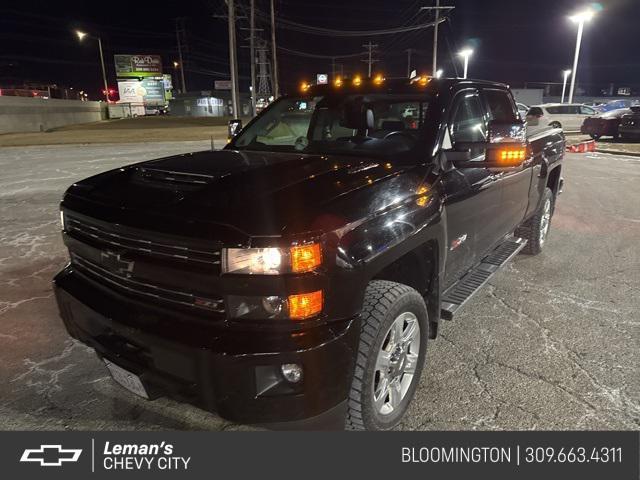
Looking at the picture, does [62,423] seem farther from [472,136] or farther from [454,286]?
[472,136]

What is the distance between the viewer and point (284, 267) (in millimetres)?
1930

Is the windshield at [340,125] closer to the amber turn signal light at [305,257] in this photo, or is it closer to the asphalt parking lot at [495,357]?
the amber turn signal light at [305,257]

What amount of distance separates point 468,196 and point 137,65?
85023 millimetres

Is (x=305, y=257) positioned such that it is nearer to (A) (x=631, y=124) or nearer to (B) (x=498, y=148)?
(B) (x=498, y=148)

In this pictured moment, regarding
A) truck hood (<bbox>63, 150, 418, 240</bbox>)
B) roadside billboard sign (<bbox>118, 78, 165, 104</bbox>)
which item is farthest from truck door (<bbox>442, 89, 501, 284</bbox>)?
roadside billboard sign (<bbox>118, 78, 165, 104</bbox>)

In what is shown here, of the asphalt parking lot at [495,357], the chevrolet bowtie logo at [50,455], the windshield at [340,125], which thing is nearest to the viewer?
the chevrolet bowtie logo at [50,455]

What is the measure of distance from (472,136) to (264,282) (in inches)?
92.1

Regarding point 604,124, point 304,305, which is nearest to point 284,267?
point 304,305

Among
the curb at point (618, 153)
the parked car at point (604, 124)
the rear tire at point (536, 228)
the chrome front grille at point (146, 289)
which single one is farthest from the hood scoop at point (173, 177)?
the parked car at point (604, 124)

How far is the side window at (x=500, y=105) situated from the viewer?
398 centimetres

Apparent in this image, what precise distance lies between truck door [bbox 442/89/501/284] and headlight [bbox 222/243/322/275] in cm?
131

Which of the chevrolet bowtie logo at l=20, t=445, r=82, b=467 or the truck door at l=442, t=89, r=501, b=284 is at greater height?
the truck door at l=442, t=89, r=501, b=284

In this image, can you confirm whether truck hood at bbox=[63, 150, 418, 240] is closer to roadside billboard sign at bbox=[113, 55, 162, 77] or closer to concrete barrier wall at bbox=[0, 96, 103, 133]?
concrete barrier wall at bbox=[0, 96, 103, 133]

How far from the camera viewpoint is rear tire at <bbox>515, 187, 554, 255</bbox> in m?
5.20
